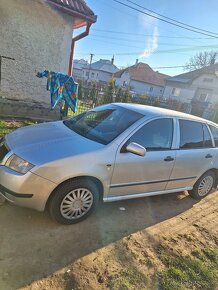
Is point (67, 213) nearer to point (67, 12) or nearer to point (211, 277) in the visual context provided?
point (211, 277)

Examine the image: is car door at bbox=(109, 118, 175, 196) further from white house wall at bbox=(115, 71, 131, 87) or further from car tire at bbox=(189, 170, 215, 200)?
white house wall at bbox=(115, 71, 131, 87)

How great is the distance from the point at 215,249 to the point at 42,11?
24.9ft

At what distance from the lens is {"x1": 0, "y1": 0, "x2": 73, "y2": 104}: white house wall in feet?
22.9

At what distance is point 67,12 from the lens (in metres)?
7.42

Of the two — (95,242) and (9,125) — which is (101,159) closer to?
(95,242)

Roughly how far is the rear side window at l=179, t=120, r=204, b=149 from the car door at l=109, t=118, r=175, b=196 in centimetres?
27

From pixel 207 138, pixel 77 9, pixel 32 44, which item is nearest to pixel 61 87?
pixel 32 44

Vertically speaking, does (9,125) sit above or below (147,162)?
below

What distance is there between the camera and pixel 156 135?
3.85m

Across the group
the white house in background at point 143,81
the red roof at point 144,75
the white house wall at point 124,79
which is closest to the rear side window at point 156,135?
the white house in background at point 143,81

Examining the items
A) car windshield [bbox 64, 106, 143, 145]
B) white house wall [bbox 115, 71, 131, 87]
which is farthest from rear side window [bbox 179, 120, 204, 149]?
white house wall [bbox 115, 71, 131, 87]

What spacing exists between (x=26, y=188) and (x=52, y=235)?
71 centimetres

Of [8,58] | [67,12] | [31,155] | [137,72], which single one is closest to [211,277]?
[31,155]

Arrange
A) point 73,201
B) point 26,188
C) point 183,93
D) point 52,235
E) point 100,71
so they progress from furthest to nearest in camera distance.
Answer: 1. point 100,71
2. point 183,93
3. point 73,201
4. point 52,235
5. point 26,188
